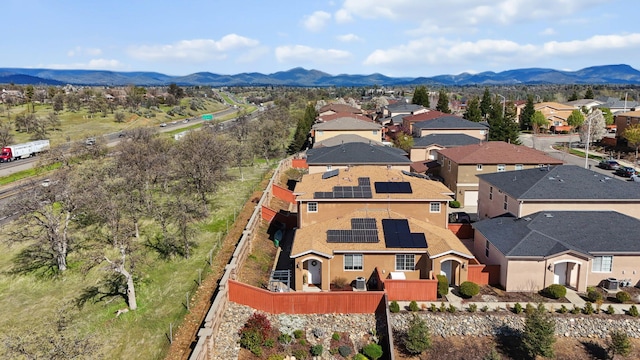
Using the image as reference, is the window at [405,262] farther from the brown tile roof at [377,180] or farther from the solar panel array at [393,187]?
the solar panel array at [393,187]

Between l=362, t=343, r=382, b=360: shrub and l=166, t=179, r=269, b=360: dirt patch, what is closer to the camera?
l=166, t=179, r=269, b=360: dirt patch

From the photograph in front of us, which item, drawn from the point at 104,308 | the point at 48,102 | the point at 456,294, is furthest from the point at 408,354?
the point at 48,102

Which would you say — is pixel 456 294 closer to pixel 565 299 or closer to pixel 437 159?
pixel 565 299

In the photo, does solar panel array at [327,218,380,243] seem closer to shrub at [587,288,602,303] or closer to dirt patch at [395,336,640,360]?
dirt patch at [395,336,640,360]

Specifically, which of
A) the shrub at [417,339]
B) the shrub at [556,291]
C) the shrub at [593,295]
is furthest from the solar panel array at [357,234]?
the shrub at [593,295]

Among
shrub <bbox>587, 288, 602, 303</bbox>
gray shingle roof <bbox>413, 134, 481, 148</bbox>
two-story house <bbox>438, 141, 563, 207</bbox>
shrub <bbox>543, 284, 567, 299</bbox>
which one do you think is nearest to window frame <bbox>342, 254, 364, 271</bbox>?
Answer: shrub <bbox>543, 284, 567, 299</bbox>

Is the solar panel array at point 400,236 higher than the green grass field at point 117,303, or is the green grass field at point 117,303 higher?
the solar panel array at point 400,236
